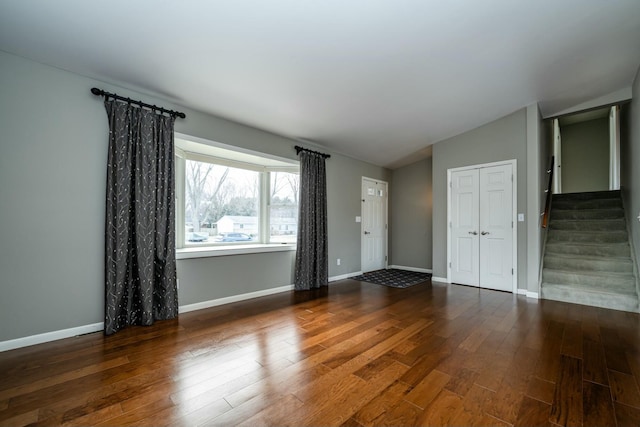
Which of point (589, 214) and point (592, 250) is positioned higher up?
point (589, 214)

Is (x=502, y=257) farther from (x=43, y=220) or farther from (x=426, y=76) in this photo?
(x=43, y=220)

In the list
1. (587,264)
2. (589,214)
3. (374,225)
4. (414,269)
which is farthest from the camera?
(414,269)

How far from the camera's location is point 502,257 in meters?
4.60

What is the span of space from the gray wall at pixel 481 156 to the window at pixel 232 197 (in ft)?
9.17

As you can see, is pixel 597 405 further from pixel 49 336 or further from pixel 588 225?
pixel 588 225

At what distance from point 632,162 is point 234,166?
6217 mm

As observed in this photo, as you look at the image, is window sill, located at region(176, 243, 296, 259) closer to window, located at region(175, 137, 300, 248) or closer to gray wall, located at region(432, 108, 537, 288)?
window, located at region(175, 137, 300, 248)

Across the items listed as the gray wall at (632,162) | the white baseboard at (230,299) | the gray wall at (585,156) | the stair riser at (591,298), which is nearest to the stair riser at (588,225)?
the gray wall at (632,162)

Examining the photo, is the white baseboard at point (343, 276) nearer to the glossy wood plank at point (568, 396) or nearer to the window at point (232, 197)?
the window at point (232, 197)

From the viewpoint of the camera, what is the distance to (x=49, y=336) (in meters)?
2.54

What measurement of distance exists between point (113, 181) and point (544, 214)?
631 centimetres

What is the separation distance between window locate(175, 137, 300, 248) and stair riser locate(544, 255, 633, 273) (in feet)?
14.3

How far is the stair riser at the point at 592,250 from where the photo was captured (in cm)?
428

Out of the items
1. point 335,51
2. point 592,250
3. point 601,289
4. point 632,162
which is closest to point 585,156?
point 632,162
